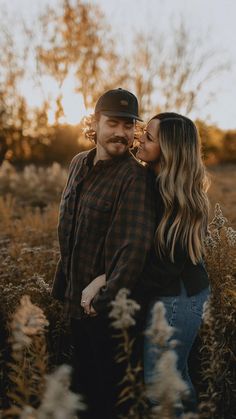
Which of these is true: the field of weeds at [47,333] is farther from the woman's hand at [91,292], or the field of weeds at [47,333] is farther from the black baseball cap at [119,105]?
the black baseball cap at [119,105]

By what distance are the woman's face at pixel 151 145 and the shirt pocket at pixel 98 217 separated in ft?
1.32

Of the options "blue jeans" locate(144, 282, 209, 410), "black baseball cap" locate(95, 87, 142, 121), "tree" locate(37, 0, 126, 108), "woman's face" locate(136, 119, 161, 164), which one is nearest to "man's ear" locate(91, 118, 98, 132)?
"black baseball cap" locate(95, 87, 142, 121)

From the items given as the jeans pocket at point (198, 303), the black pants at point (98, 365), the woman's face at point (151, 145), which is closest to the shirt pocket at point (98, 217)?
the woman's face at point (151, 145)

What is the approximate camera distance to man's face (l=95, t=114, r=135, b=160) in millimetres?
3334

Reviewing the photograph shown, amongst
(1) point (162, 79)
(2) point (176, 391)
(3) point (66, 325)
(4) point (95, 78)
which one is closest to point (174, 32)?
(1) point (162, 79)

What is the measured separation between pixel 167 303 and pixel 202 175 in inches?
33.7

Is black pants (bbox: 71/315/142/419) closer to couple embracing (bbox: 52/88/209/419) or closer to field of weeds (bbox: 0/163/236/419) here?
couple embracing (bbox: 52/88/209/419)

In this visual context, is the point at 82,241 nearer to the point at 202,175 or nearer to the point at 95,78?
the point at 202,175

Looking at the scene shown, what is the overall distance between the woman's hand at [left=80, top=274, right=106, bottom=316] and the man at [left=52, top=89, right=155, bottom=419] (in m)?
0.04

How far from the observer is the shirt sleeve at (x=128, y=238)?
Answer: 9.80ft

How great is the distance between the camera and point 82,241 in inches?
131

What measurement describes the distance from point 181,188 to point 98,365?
1.26m

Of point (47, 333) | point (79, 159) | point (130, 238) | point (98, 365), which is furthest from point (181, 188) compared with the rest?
point (47, 333)

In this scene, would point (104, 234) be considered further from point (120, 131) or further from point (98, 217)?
point (120, 131)
